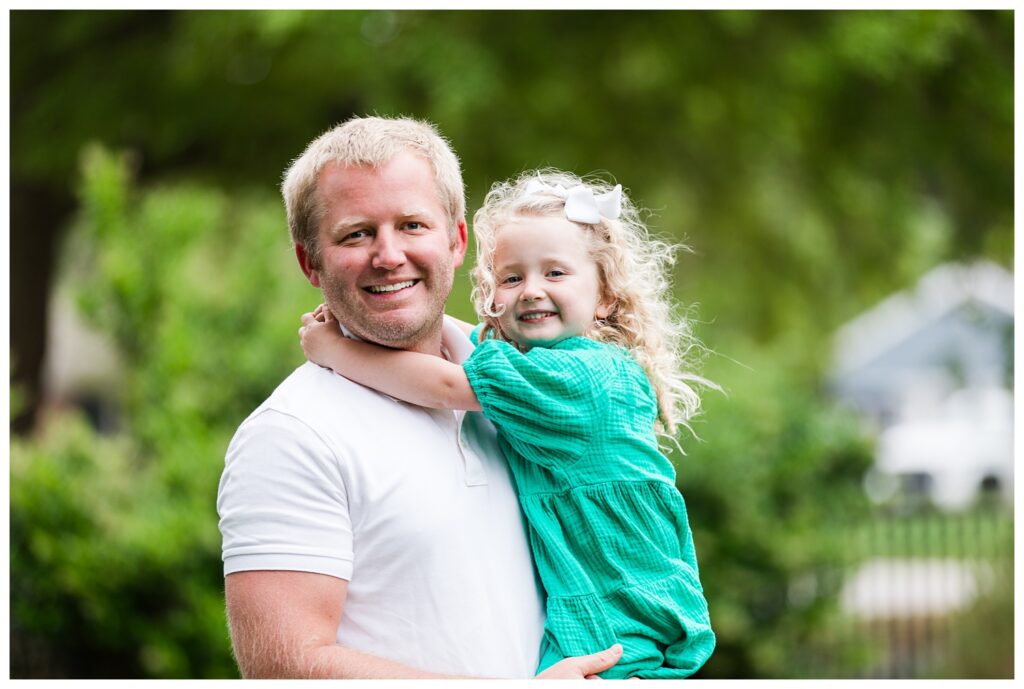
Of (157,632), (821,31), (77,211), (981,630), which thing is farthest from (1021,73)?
(77,211)

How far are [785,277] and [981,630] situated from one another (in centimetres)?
411

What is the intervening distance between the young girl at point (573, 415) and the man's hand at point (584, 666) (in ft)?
0.12

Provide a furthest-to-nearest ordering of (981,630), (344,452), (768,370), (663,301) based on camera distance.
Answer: (768,370)
(981,630)
(663,301)
(344,452)

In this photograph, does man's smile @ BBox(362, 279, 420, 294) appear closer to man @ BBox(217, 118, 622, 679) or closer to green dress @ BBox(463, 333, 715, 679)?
man @ BBox(217, 118, 622, 679)

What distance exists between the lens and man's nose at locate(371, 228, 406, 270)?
234 centimetres

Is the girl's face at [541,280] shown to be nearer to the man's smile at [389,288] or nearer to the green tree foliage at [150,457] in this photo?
the man's smile at [389,288]

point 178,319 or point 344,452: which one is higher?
point 178,319

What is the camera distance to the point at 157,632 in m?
5.44

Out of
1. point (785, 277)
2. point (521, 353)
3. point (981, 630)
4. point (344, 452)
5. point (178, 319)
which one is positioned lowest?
point (981, 630)

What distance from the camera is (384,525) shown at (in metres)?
2.21

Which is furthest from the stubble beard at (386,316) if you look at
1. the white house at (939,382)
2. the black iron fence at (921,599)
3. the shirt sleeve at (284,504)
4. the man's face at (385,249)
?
the white house at (939,382)

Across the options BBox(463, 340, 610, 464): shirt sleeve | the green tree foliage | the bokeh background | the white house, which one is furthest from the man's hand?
the white house

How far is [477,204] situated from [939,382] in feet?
39.6

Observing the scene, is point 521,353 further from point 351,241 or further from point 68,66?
point 68,66
